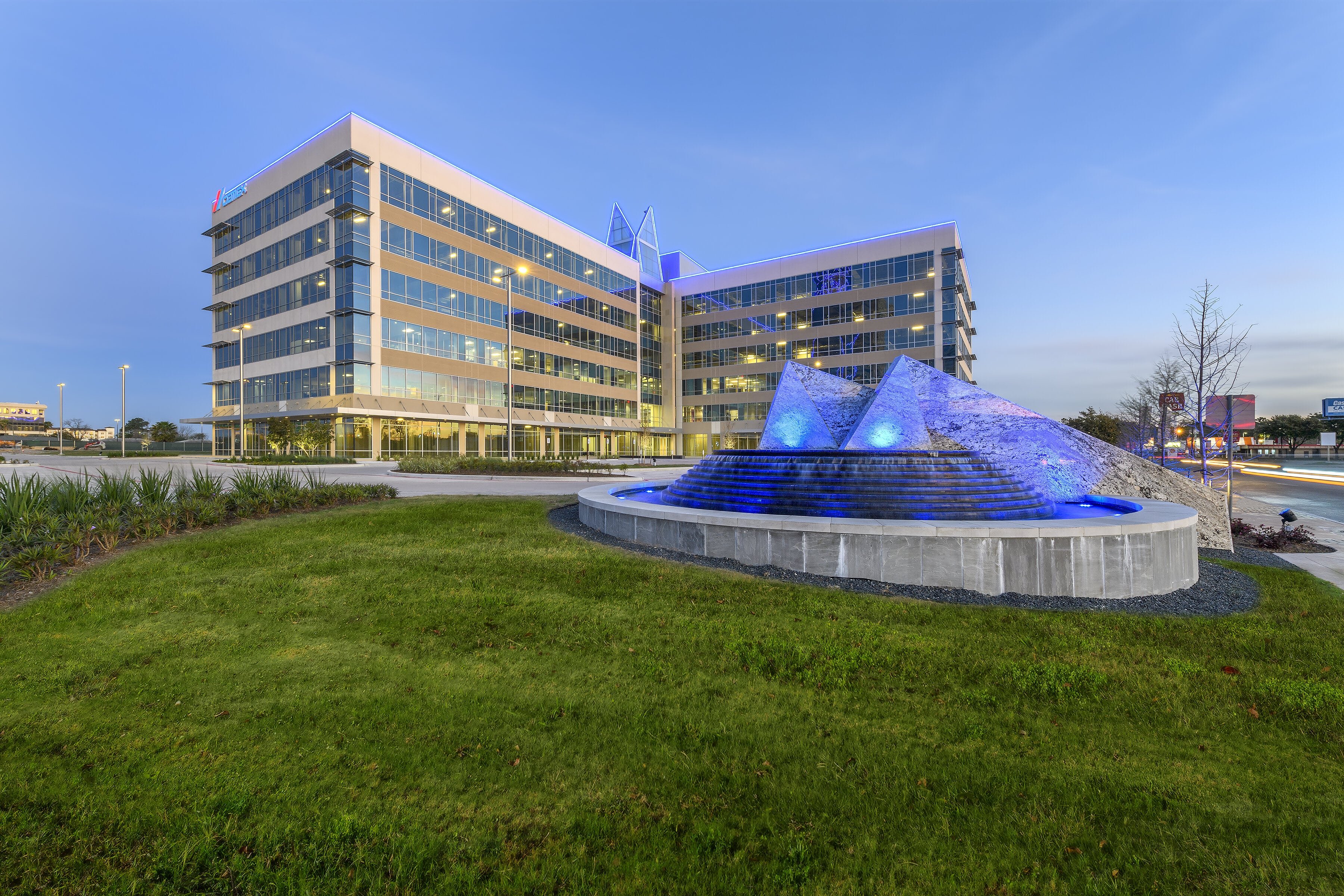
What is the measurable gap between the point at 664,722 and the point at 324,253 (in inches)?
1830

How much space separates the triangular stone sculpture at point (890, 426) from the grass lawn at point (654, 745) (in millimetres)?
4818

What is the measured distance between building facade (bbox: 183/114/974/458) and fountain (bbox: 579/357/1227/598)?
1970 centimetres

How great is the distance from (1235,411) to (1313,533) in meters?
3.30

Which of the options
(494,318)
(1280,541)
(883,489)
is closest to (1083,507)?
(1280,541)

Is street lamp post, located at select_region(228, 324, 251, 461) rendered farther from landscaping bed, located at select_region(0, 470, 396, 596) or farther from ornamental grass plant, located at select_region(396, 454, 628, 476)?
landscaping bed, located at select_region(0, 470, 396, 596)

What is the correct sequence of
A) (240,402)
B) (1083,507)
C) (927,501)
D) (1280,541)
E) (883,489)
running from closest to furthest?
(927,501), (883,489), (1083,507), (1280,541), (240,402)

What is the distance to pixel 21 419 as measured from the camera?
128000 millimetres

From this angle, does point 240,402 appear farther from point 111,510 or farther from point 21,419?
point 21,419

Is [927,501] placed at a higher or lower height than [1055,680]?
higher

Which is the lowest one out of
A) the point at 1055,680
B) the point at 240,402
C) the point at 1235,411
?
the point at 1055,680

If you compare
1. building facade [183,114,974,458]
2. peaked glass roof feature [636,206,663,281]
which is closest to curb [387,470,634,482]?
building facade [183,114,974,458]

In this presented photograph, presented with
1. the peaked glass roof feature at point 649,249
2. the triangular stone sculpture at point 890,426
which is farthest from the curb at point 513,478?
the peaked glass roof feature at point 649,249

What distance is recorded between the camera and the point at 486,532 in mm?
10148

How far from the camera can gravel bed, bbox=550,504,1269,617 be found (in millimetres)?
6680
